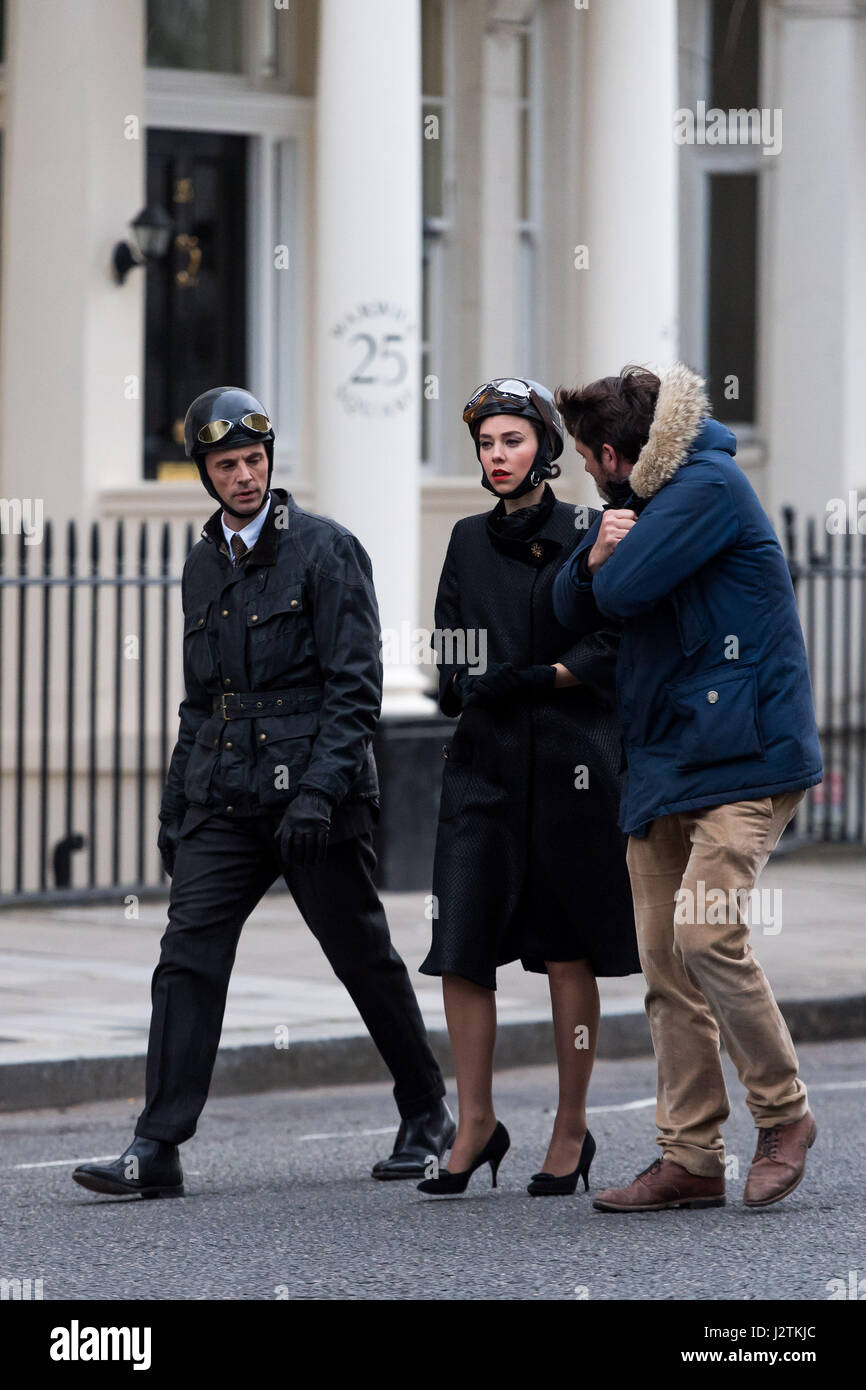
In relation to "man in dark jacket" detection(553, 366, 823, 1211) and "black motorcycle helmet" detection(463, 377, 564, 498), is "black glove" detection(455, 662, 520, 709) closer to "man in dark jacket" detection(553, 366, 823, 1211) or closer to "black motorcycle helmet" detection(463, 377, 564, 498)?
"man in dark jacket" detection(553, 366, 823, 1211)

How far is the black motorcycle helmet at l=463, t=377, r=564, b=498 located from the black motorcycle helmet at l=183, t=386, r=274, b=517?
1.66 ft

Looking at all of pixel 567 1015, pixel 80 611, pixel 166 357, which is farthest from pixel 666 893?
pixel 166 357

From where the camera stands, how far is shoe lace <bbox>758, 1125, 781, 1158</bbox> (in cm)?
560

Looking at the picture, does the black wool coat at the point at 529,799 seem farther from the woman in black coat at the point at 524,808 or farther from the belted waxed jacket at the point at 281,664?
the belted waxed jacket at the point at 281,664

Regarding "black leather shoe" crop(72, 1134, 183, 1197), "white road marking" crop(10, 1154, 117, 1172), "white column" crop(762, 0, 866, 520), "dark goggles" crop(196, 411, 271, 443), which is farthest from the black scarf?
"white column" crop(762, 0, 866, 520)

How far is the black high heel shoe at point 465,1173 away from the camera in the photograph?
5797 millimetres

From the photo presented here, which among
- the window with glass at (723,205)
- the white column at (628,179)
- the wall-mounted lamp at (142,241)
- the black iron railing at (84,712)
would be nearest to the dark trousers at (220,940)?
the black iron railing at (84,712)

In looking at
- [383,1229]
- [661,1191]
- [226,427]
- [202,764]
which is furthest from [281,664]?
[661,1191]

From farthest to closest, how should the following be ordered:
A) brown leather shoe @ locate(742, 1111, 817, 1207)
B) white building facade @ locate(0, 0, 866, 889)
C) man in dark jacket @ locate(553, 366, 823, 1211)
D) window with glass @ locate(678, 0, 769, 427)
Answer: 1. window with glass @ locate(678, 0, 769, 427)
2. white building facade @ locate(0, 0, 866, 889)
3. brown leather shoe @ locate(742, 1111, 817, 1207)
4. man in dark jacket @ locate(553, 366, 823, 1211)

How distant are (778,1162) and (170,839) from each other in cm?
169

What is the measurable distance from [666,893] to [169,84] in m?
9.45

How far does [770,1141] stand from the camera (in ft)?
18.4

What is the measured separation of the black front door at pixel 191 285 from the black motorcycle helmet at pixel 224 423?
27.1ft

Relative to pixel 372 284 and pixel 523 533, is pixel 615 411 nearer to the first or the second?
pixel 523 533
